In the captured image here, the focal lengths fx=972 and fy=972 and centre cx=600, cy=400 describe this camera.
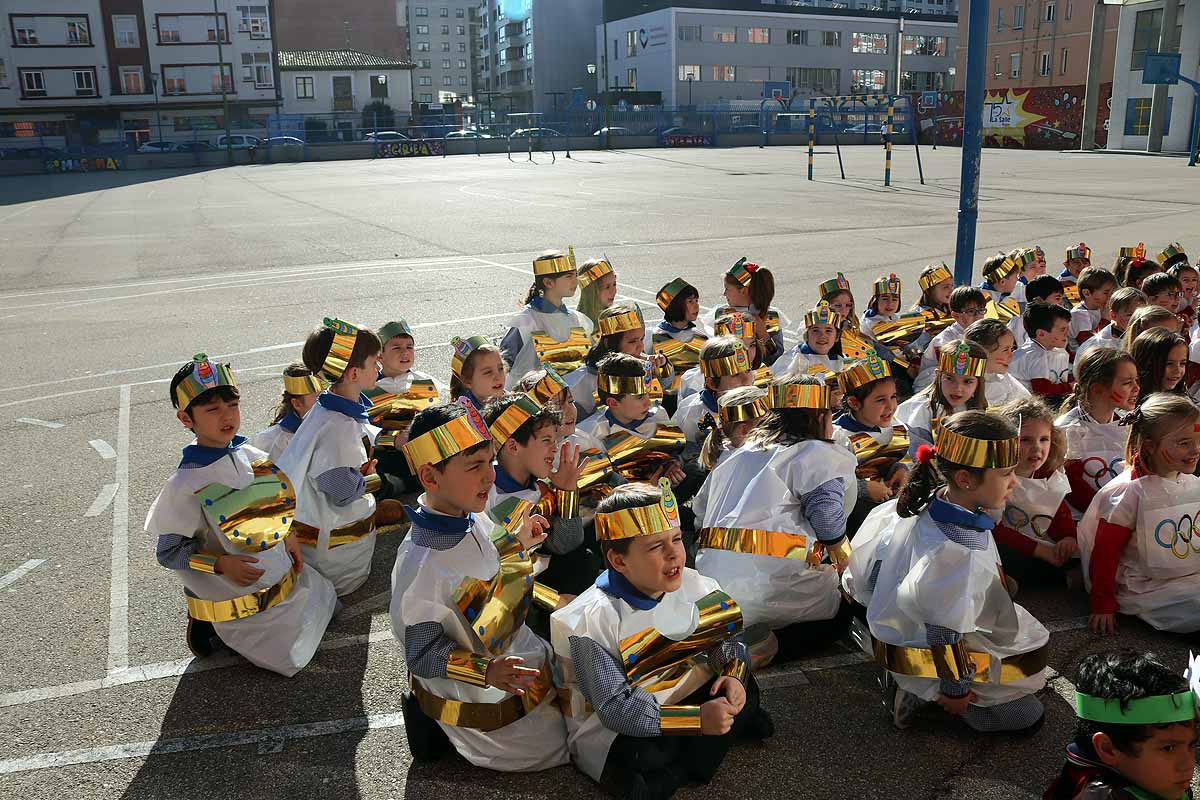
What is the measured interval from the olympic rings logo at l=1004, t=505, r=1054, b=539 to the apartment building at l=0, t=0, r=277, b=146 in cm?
7331

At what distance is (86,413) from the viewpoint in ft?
28.5

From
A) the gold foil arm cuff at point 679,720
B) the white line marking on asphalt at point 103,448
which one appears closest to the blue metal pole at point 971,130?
the gold foil arm cuff at point 679,720

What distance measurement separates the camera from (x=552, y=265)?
7.34 meters

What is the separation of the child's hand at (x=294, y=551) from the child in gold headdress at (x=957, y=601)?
2.57 meters

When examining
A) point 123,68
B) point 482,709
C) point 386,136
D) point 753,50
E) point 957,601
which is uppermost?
point 753,50

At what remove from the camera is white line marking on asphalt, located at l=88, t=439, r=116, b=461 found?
750cm

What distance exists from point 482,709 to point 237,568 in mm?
1331

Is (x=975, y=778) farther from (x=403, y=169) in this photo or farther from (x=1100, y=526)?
(x=403, y=169)

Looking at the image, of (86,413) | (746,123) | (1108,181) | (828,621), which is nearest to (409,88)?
(746,123)

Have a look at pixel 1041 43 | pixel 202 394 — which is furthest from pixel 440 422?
pixel 1041 43

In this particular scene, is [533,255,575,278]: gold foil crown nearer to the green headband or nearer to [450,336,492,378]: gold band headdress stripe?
[450,336,492,378]: gold band headdress stripe

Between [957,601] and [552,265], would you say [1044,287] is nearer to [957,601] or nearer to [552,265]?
[552,265]

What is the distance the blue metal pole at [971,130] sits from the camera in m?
9.30

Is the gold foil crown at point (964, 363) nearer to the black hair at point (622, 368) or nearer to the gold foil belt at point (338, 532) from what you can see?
the black hair at point (622, 368)
